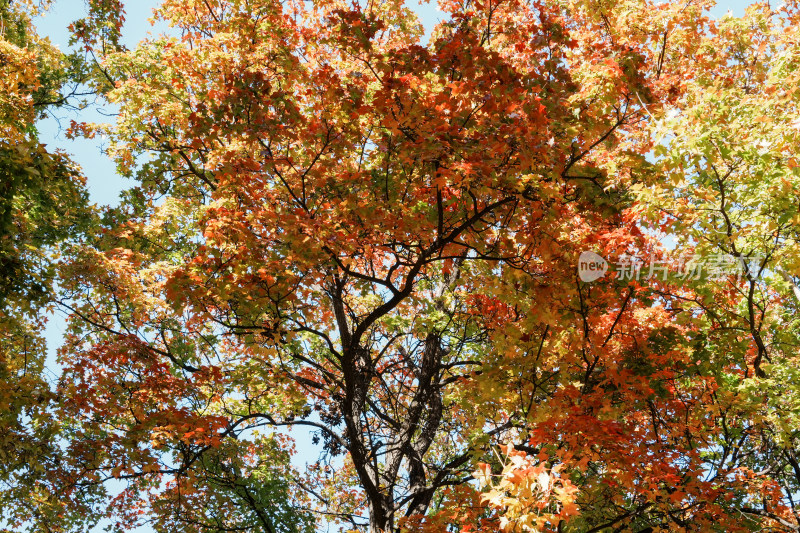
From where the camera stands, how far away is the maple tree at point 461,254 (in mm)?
6508

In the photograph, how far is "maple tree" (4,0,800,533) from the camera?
6508 mm

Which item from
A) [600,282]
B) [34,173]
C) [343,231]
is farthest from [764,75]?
[34,173]

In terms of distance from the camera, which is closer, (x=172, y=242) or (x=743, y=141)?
(x=743, y=141)

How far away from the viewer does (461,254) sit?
8.51m

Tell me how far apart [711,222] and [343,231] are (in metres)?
4.28

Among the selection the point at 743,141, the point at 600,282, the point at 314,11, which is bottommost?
the point at 600,282

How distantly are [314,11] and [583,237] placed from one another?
6.40m

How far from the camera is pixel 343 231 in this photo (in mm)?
7254

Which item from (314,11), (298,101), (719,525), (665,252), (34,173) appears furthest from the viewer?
(314,11)

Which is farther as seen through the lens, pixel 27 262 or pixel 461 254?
pixel 461 254

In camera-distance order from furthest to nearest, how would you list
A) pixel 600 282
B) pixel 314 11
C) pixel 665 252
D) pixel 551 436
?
pixel 314 11, pixel 665 252, pixel 600 282, pixel 551 436

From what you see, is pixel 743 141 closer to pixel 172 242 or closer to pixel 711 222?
pixel 711 222

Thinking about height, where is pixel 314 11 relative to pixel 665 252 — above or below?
above

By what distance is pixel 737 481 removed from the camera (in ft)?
27.2
